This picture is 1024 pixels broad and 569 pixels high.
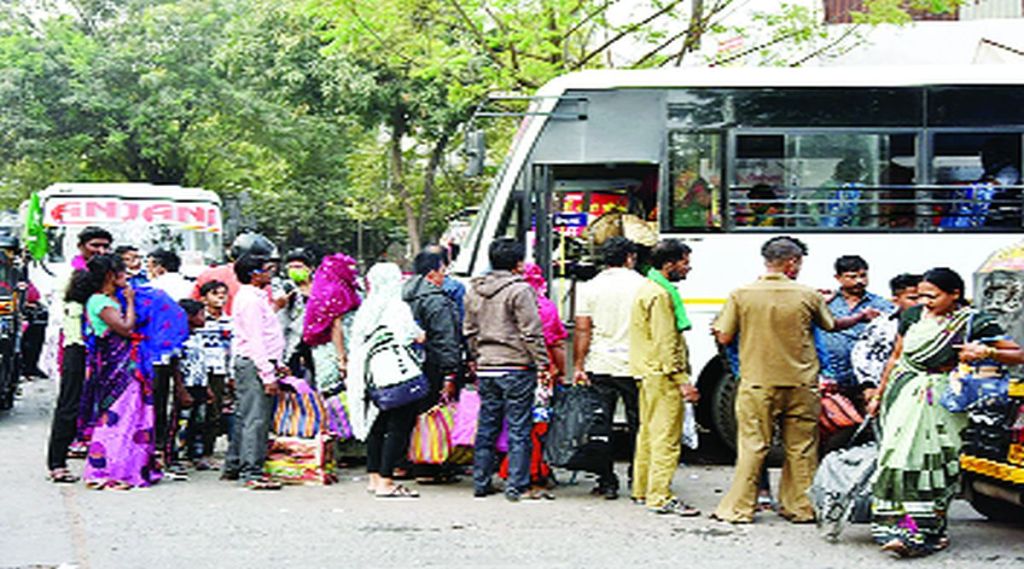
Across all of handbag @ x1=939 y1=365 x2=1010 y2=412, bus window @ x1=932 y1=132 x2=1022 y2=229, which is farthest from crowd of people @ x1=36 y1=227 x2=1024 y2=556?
bus window @ x1=932 y1=132 x2=1022 y2=229

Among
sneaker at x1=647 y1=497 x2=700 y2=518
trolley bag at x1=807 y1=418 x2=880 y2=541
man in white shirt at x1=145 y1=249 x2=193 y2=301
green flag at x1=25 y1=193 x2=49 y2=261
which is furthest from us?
green flag at x1=25 y1=193 x2=49 y2=261

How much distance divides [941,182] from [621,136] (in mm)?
2637

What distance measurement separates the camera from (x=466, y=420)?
31.7 feet

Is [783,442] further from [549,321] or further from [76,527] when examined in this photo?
[76,527]

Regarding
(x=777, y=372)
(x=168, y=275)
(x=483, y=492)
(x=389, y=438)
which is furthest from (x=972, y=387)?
(x=168, y=275)

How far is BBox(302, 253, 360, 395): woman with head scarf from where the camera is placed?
32.2 feet

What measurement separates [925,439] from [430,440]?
363cm

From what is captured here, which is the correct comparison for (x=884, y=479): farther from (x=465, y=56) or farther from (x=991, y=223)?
(x=465, y=56)

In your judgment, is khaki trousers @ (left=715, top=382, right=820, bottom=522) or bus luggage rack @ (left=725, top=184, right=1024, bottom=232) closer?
khaki trousers @ (left=715, top=382, right=820, bottom=522)

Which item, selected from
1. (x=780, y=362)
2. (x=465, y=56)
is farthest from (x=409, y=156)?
(x=780, y=362)

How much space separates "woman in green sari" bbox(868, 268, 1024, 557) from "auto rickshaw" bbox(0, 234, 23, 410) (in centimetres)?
884

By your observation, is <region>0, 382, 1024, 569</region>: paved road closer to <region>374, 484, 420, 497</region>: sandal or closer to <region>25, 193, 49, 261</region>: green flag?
<region>374, 484, 420, 497</region>: sandal

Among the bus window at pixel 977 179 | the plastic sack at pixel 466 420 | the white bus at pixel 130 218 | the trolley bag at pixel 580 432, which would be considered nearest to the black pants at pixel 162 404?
the plastic sack at pixel 466 420

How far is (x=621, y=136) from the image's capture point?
37.3 feet
